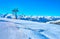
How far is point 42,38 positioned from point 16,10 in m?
57.7

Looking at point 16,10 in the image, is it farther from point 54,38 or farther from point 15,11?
point 54,38

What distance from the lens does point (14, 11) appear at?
217ft

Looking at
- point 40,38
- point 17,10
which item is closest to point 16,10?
point 17,10

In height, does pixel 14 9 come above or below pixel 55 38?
above

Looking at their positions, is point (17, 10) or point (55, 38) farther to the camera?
point (17, 10)

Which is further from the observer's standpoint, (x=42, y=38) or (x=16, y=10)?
(x=16, y=10)

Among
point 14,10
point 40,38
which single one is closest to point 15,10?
point 14,10

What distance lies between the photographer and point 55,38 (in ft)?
30.7

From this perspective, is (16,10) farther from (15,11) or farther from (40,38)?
(40,38)

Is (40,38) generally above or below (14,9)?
below

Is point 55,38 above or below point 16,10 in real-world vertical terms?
below

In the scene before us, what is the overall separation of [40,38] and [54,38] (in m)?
1.00

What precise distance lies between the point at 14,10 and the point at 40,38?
57.5 m

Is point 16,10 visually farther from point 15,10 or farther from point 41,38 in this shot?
point 41,38
